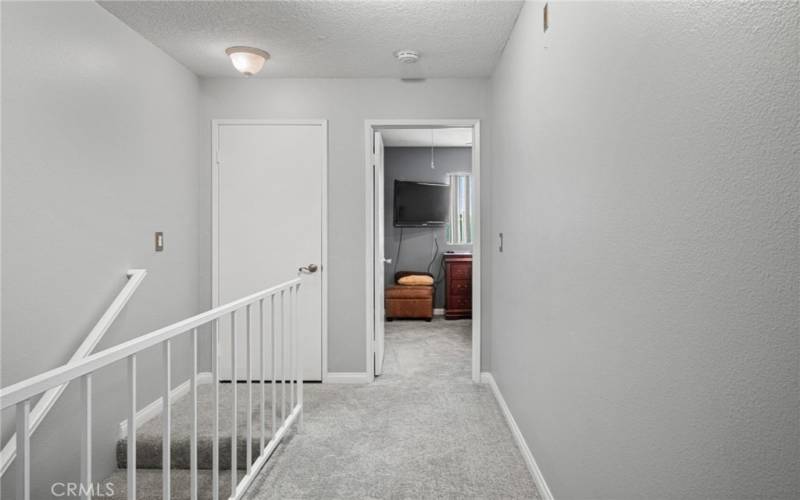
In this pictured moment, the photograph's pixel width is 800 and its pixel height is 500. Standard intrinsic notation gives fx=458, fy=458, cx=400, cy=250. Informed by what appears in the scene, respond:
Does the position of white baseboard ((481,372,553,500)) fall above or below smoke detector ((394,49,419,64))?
below

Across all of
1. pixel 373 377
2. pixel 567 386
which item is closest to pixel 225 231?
pixel 373 377

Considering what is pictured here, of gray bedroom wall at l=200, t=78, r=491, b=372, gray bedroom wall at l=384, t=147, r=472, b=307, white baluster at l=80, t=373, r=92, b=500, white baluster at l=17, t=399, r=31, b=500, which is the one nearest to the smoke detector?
gray bedroom wall at l=200, t=78, r=491, b=372

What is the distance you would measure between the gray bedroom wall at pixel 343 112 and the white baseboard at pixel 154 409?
604 mm

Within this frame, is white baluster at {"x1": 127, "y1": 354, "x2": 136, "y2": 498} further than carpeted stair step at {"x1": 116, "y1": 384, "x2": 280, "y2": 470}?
No

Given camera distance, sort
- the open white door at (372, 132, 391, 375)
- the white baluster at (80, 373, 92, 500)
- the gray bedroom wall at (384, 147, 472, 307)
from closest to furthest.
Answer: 1. the white baluster at (80, 373, 92, 500)
2. the open white door at (372, 132, 391, 375)
3. the gray bedroom wall at (384, 147, 472, 307)

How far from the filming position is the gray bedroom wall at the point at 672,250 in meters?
0.67

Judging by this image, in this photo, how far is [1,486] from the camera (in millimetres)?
1759

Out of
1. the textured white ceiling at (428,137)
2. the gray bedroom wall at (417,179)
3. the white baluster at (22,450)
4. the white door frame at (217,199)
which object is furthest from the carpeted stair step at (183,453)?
the gray bedroom wall at (417,179)

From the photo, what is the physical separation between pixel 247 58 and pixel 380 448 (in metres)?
2.46

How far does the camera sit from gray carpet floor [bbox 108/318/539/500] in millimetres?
2070

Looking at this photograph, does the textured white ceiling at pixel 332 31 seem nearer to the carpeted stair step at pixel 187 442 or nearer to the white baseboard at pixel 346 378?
the carpeted stair step at pixel 187 442

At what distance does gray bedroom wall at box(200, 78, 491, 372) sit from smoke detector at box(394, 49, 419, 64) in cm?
45

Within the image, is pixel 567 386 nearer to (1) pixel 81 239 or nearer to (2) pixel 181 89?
(1) pixel 81 239

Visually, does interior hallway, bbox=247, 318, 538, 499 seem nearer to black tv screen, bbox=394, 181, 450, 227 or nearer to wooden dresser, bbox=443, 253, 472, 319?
wooden dresser, bbox=443, 253, 472, 319
